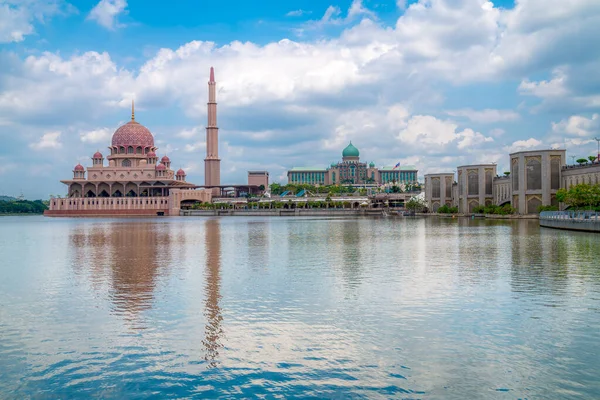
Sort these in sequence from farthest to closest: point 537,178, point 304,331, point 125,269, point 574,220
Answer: point 537,178, point 574,220, point 125,269, point 304,331

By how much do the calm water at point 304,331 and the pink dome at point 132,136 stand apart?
4624 inches

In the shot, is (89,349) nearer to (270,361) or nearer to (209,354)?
(209,354)

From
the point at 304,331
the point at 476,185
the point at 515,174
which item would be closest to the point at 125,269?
the point at 304,331

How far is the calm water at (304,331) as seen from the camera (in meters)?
9.33

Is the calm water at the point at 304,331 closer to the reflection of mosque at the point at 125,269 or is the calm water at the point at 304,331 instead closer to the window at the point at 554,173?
the reflection of mosque at the point at 125,269

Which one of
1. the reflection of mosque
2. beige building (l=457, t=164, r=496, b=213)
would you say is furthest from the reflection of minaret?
beige building (l=457, t=164, r=496, b=213)

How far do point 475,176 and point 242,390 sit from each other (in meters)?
101

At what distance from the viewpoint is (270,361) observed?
1051 centimetres

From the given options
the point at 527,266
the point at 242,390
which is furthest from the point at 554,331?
the point at 527,266

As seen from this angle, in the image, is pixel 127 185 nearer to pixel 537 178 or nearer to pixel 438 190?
pixel 438 190

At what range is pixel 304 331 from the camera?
12.5m

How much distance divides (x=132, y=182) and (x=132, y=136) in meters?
10.6

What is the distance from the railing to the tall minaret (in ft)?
302

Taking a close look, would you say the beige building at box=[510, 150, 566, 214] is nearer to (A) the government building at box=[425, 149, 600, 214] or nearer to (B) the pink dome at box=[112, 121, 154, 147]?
(A) the government building at box=[425, 149, 600, 214]
